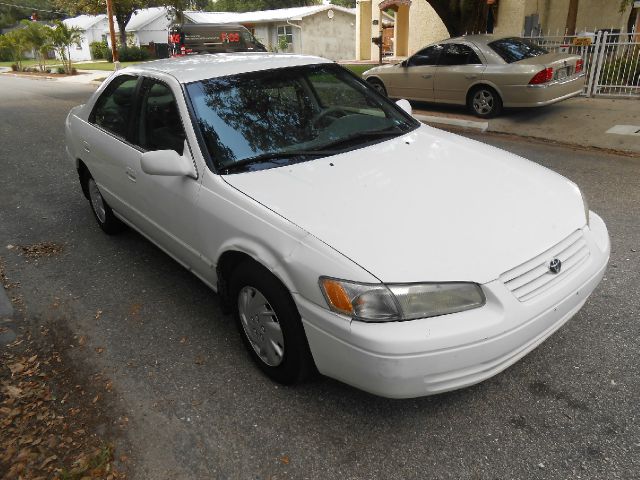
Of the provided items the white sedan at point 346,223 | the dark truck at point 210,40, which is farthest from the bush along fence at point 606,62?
the dark truck at point 210,40

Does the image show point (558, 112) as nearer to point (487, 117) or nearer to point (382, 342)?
point (487, 117)

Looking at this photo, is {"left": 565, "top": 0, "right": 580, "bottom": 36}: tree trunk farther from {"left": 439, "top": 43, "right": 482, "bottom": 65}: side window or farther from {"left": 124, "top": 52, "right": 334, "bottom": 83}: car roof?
{"left": 124, "top": 52, "right": 334, "bottom": 83}: car roof

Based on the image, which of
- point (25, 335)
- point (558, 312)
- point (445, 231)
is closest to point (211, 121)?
point (445, 231)

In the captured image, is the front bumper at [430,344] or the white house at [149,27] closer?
the front bumper at [430,344]

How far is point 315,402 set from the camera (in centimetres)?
277

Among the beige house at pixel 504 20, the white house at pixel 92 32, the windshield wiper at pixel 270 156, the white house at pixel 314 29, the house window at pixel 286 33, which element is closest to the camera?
the windshield wiper at pixel 270 156

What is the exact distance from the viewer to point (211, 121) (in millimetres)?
3217

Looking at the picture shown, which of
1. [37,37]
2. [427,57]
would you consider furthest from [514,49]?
[37,37]

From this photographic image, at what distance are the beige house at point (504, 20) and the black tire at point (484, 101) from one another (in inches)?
246

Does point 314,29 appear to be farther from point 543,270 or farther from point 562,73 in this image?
point 543,270

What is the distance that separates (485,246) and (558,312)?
514 mm

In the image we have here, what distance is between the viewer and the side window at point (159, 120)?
334 centimetres

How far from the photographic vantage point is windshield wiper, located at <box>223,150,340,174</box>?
302 cm

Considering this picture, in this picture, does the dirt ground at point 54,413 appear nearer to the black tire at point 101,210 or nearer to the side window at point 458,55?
the black tire at point 101,210
